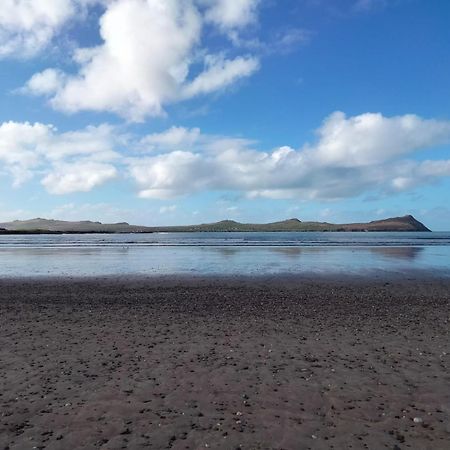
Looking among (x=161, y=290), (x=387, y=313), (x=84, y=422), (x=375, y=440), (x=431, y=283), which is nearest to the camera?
(x=375, y=440)

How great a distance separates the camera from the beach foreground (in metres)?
7.20

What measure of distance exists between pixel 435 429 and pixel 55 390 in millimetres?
7211

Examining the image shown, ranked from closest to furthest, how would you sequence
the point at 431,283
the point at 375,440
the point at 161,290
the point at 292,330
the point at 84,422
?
the point at 375,440 < the point at 84,422 < the point at 292,330 < the point at 161,290 < the point at 431,283

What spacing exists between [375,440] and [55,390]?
245 inches

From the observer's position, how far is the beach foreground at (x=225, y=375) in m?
7.20

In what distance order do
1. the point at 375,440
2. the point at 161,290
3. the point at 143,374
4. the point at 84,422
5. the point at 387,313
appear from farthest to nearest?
the point at 161,290 < the point at 387,313 < the point at 143,374 < the point at 84,422 < the point at 375,440

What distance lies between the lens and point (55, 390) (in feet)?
29.6

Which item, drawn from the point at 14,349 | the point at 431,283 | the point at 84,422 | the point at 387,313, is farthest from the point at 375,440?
the point at 431,283

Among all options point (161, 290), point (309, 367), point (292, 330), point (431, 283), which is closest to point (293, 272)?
point (431, 283)

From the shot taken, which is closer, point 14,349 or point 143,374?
point 143,374

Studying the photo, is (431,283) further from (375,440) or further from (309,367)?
(375,440)

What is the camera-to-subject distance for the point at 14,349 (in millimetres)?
12023

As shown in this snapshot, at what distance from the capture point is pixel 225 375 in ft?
32.5

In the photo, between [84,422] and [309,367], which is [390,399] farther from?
[84,422]
